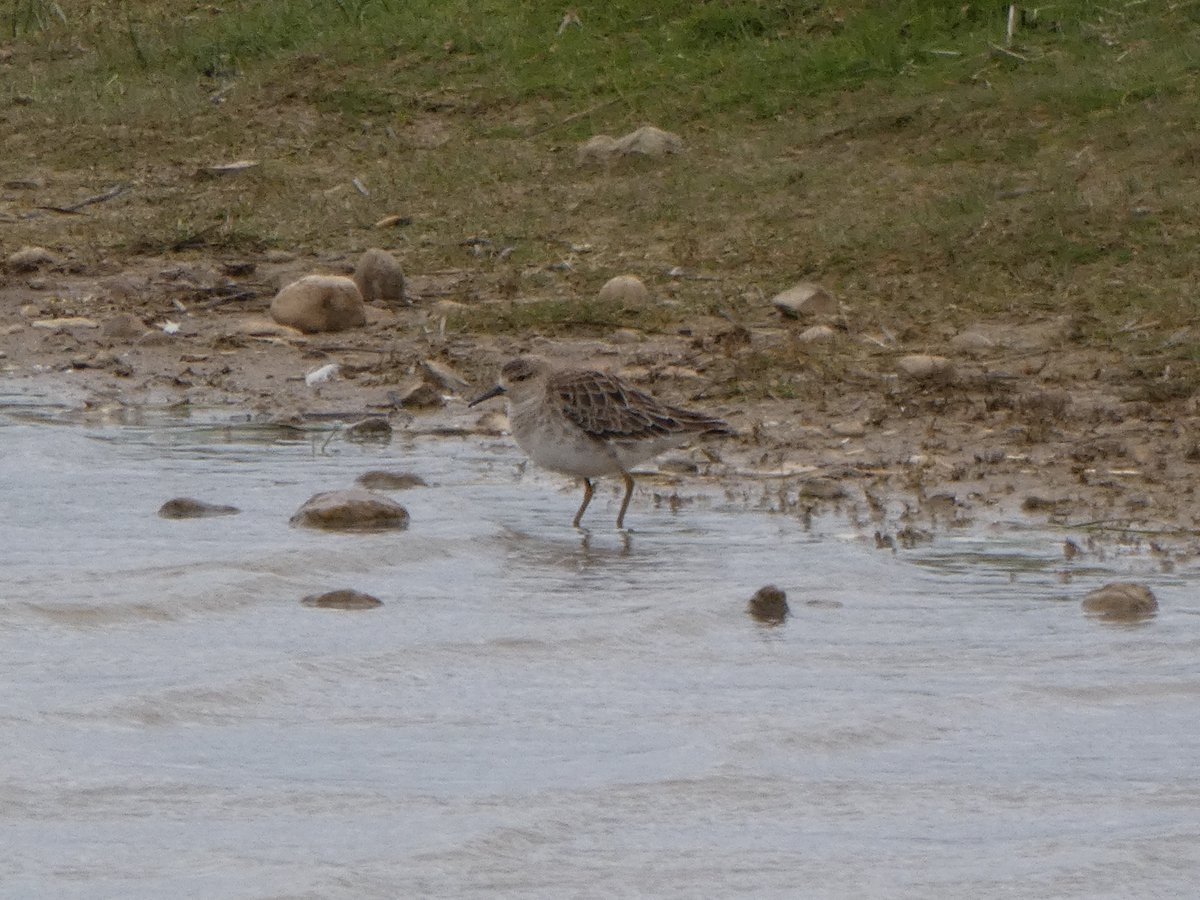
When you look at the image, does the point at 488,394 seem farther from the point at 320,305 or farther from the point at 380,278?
the point at 380,278

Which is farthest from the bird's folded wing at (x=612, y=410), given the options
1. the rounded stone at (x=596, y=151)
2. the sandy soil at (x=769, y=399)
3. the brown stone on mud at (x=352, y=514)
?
the rounded stone at (x=596, y=151)

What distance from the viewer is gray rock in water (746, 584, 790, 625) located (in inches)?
263

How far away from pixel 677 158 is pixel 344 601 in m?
6.56

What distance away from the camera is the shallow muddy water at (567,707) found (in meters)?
4.65

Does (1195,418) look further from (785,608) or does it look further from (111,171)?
(111,171)

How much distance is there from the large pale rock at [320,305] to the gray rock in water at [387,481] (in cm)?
250

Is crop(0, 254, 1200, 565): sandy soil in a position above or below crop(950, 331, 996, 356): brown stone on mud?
below

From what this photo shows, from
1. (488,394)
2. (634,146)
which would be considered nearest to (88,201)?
(634,146)

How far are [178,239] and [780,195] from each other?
11.1ft

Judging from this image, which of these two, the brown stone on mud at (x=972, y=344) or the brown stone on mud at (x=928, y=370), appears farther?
the brown stone on mud at (x=972, y=344)

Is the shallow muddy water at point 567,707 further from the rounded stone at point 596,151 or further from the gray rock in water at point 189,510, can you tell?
the rounded stone at point 596,151

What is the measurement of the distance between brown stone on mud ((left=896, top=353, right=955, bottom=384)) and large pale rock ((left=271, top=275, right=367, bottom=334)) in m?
2.89

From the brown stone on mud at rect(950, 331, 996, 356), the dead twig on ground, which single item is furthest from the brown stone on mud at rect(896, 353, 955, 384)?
the dead twig on ground

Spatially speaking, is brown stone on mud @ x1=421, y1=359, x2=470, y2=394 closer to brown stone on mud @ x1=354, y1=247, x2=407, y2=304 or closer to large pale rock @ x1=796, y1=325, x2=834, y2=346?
brown stone on mud @ x1=354, y1=247, x2=407, y2=304
